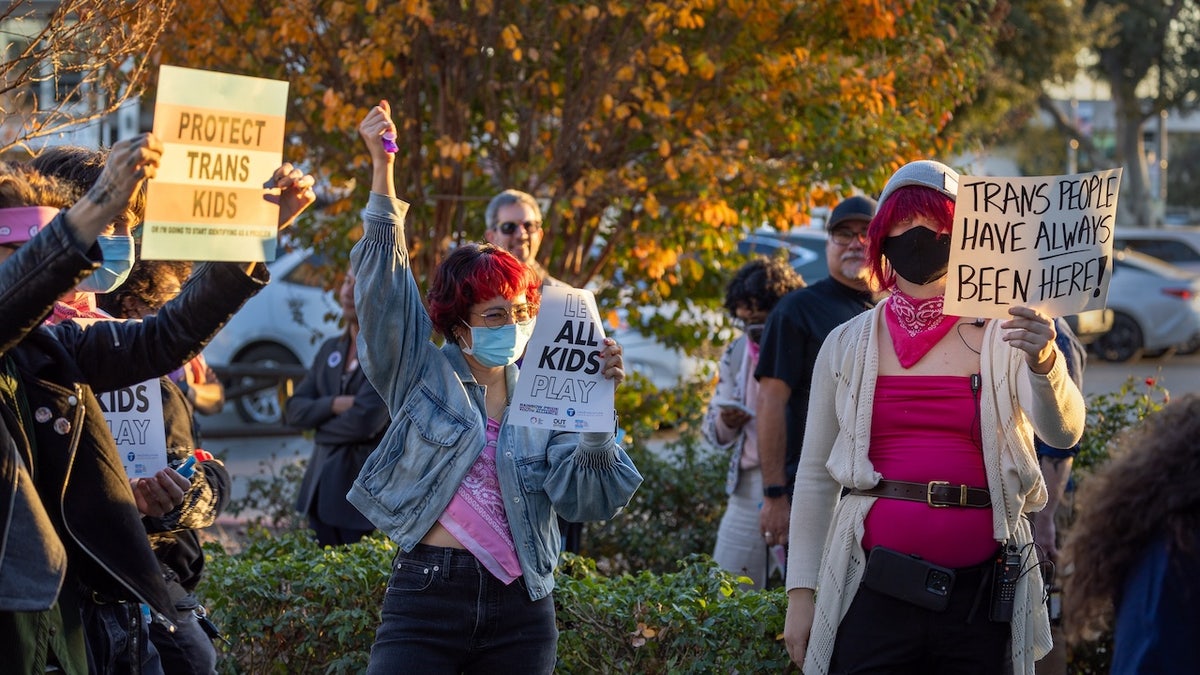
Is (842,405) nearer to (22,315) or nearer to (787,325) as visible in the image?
(787,325)

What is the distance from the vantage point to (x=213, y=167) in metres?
2.85

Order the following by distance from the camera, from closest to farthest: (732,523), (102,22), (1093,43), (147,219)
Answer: (147,219), (102,22), (732,523), (1093,43)

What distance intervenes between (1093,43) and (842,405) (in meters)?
23.9

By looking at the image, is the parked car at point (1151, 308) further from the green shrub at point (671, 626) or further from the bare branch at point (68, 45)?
the bare branch at point (68, 45)

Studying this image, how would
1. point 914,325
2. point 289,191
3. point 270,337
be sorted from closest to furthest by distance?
point 289,191, point 914,325, point 270,337

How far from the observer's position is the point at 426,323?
3664mm

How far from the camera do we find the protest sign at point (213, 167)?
2762 millimetres

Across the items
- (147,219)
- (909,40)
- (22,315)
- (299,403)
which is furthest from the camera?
(909,40)

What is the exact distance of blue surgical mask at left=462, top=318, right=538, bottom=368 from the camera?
12.0 feet

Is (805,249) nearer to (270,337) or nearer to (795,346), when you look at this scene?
(270,337)

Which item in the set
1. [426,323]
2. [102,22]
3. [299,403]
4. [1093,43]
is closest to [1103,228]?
[426,323]

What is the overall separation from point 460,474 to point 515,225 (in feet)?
8.32

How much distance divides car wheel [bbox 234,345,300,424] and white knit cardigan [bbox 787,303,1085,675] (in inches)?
420

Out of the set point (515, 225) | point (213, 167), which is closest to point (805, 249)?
point (515, 225)
